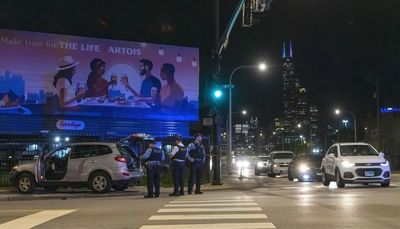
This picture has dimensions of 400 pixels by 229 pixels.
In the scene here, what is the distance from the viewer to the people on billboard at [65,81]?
35750mm

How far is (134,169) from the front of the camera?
20391mm

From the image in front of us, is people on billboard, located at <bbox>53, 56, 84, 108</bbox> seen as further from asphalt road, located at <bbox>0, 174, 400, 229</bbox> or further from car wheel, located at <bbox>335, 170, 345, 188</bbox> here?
asphalt road, located at <bbox>0, 174, 400, 229</bbox>

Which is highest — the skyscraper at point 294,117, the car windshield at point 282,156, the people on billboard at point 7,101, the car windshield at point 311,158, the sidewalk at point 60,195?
the skyscraper at point 294,117

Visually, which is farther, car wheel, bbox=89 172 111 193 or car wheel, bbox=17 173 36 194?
car wheel, bbox=17 173 36 194

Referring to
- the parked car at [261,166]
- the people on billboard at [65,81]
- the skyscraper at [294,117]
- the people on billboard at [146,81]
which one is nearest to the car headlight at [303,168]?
the parked car at [261,166]

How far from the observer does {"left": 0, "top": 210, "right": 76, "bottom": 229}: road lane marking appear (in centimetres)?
1075

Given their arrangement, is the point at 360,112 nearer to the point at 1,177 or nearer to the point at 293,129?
the point at 293,129

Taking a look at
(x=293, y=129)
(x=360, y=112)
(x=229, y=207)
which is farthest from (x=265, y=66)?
(x=293, y=129)

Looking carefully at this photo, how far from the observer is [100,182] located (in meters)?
19.6

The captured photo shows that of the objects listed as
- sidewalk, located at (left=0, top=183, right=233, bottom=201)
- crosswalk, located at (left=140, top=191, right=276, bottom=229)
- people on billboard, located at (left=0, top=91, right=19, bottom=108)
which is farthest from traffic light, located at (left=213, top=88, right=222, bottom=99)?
people on billboard, located at (left=0, top=91, right=19, bottom=108)

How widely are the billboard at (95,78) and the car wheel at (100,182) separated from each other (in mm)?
17114

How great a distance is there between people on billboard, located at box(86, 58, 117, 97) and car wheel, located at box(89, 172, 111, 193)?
17.7m

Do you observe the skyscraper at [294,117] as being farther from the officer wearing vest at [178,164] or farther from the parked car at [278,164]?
the officer wearing vest at [178,164]

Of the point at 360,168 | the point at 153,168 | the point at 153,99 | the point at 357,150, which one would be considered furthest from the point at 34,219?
the point at 153,99
